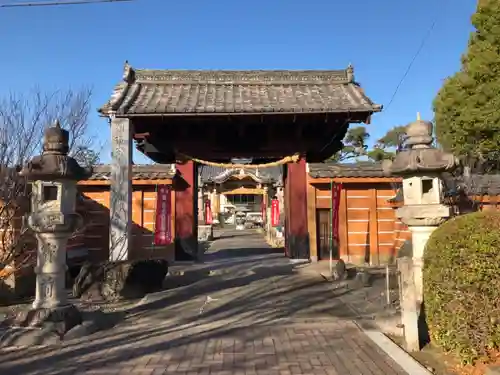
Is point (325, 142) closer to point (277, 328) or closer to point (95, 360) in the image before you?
point (277, 328)

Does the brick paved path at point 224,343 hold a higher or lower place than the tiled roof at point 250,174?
lower

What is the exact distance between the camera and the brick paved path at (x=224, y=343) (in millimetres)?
5008

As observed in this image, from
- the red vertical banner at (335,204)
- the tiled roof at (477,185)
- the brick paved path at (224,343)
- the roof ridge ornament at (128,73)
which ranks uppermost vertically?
the roof ridge ornament at (128,73)

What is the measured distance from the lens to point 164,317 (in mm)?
7562

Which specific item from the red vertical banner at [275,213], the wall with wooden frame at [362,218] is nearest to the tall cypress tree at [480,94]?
the wall with wooden frame at [362,218]

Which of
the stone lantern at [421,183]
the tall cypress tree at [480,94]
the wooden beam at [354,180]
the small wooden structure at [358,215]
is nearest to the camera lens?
the stone lantern at [421,183]

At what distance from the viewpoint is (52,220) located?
6684mm

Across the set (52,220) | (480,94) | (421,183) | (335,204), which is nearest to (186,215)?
(335,204)

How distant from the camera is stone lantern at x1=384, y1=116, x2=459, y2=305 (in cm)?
627

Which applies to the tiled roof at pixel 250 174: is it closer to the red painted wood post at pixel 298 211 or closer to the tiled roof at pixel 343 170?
the tiled roof at pixel 343 170

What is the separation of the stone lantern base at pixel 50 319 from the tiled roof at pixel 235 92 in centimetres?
Answer: 642

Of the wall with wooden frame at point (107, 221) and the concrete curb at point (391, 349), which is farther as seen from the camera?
the wall with wooden frame at point (107, 221)

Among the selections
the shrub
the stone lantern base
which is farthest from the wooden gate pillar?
the shrub

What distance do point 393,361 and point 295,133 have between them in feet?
31.2
